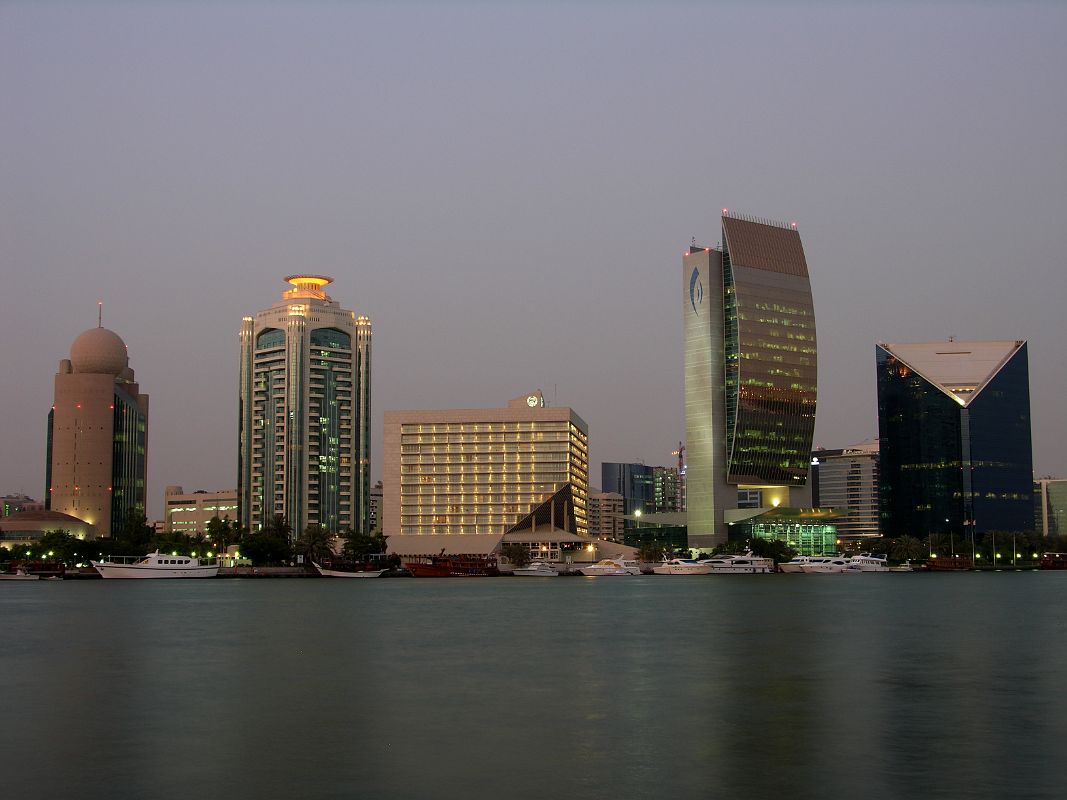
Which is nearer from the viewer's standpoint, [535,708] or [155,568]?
[535,708]

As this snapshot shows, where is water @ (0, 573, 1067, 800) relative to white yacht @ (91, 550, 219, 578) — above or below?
below

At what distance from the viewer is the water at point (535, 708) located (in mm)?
30422

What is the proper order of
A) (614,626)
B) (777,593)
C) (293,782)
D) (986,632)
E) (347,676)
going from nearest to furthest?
(293,782) → (347,676) → (986,632) → (614,626) → (777,593)

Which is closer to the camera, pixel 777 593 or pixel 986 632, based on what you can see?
pixel 986 632

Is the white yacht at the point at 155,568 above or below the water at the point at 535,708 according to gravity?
above

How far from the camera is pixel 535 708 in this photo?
42.3m

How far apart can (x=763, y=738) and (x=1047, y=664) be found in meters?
27.0

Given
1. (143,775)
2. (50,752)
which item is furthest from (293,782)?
(50,752)

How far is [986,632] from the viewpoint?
76.6 meters

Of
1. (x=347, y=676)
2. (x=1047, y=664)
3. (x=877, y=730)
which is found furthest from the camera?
(x=1047, y=664)

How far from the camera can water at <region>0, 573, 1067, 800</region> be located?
30422mm

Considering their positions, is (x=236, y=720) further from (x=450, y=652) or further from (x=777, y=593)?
(x=777, y=593)

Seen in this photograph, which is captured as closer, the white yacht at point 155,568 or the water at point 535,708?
the water at point 535,708

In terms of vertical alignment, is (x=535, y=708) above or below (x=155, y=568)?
below
